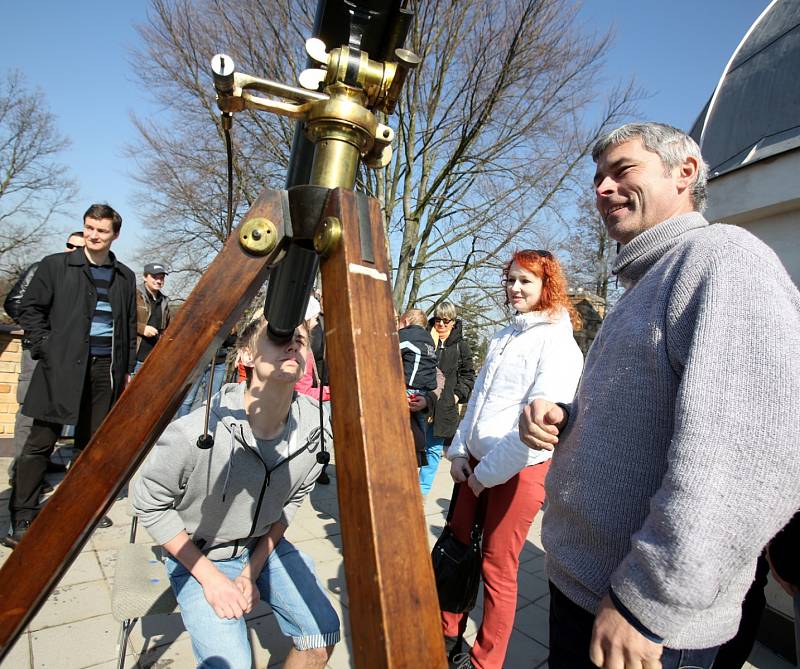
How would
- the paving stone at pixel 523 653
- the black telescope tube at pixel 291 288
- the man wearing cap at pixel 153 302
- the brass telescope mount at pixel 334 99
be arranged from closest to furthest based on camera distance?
the brass telescope mount at pixel 334 99
the black telescope tube at pixel 291 288
the paving stone at pixel 523 653
the man wearing cap at pixel 153 302

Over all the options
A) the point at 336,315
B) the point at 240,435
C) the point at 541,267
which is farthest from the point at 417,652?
the point at 541,267

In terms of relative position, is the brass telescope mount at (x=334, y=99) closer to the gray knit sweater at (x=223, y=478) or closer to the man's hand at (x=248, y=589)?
the gray knit sweater at (x=223, y=478)

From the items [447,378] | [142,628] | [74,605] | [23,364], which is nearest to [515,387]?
[142,628]

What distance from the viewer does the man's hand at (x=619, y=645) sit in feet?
→ 3.22

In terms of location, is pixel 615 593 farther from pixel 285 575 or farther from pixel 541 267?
pixel 541 267

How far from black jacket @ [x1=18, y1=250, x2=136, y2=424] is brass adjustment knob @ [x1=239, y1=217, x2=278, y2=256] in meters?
3.23

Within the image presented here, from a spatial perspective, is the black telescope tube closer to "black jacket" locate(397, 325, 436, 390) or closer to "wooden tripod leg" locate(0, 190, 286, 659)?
"wooden tripod leg" locate(0, 190, 286, 659)

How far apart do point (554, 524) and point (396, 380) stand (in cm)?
90

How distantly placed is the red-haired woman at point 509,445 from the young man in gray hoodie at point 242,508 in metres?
0.77

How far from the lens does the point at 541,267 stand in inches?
101

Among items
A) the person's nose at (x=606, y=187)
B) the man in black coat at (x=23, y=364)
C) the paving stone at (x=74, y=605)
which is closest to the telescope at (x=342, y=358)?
the person's nose at (x=606, y=187)

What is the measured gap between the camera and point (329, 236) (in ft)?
2.63

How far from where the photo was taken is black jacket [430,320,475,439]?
5.29 meters

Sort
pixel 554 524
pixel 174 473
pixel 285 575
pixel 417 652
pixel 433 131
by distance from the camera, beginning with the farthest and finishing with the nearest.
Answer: pixel 433 131 < pixel 285 575 < pixel 174 473 < pixel 554 524 < pixel 417 652
